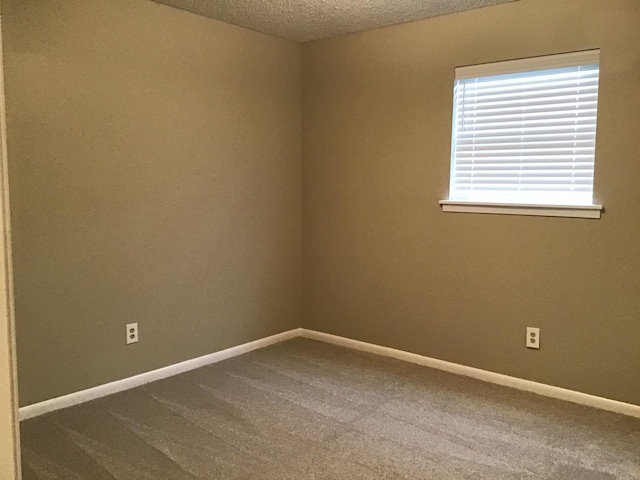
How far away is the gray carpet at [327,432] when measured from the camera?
2.30 m

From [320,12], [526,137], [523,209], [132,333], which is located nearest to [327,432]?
[132,333]

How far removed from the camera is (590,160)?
293cm

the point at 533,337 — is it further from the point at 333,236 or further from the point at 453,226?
the point at 333,236

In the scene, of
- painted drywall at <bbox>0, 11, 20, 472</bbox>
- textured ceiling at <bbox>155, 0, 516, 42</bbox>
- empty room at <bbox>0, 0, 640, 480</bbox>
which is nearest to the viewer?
painted drywall at <bbox>0, 11, 20, 472</bbox>

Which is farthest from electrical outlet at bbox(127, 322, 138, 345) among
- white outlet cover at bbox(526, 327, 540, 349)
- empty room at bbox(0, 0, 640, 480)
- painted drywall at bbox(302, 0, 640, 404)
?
white outlet cover at bbox(526, 327, 540, 349)

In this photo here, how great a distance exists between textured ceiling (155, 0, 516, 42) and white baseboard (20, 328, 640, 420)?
221 centimetres

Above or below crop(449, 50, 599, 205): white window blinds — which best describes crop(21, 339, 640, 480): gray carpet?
below

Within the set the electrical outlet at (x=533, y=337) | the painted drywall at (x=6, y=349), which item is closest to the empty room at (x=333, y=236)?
the electrical outlet at (x=533, y=337)

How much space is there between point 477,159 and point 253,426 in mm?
2051

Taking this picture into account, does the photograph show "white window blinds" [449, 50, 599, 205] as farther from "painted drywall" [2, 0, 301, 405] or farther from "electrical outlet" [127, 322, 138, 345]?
"electrical outlet" [127, 322, 138, 345]

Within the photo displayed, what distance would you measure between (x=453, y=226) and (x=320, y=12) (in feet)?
5.18

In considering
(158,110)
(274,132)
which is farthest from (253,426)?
(274,132)

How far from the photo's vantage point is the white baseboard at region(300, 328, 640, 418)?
115 inches

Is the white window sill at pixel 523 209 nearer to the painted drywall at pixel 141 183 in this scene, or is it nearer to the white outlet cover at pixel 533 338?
the white outlet cover at pixel 533 338
